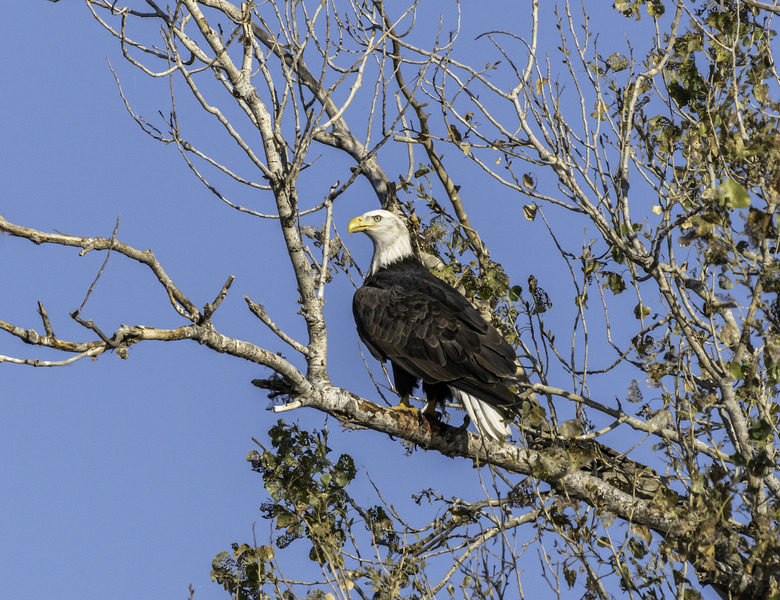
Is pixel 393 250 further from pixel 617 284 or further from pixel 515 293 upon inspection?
pixel 617 284

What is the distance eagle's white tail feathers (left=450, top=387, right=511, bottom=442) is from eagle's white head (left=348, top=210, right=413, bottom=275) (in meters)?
1.74

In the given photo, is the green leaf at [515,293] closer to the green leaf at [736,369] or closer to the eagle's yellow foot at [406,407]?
the eagle's yellow foot at [406,407]

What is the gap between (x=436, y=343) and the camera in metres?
6.23

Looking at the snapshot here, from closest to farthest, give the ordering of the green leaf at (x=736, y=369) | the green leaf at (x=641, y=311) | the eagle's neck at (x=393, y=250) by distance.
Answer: the green leaf at (x=736, y=369) < the green leaf at (x=641, y=311) < the eagle's neck at (x=393, y=250)

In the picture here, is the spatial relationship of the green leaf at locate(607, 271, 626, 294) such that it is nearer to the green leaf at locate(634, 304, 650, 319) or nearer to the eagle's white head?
the green leaf at locate(634, 304, 650, 319)

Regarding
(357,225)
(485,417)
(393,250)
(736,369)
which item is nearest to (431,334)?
(485,417)

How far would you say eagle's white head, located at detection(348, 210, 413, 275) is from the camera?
7.45m

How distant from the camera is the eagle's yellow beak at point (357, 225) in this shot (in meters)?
7.45

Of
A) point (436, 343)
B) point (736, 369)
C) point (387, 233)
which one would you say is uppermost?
point (387, 233)

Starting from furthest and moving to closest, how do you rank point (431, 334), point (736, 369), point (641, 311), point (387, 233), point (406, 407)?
point (387, 233) → point (406, 407) → point (431, 334) → point (641, 311) → point (736, 369)

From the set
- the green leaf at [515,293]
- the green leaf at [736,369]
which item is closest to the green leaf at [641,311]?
the green leaf at [515,293]

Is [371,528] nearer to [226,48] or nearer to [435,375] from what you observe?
[435,375]

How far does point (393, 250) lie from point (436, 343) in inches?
57.9

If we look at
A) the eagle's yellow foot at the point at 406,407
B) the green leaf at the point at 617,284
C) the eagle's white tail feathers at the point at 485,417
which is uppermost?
the eagle's yellow foot at the point at 406,407
